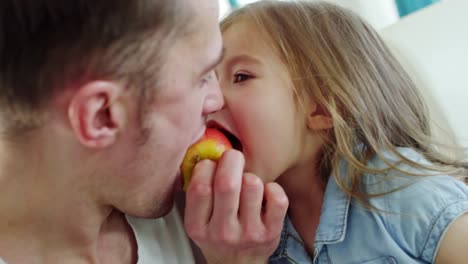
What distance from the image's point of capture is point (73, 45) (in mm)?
719

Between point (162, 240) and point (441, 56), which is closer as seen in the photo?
Result: point (162, 240)

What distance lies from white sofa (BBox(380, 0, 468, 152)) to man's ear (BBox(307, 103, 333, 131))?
0.29m

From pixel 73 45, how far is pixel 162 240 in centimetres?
43

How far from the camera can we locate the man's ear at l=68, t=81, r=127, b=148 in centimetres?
74

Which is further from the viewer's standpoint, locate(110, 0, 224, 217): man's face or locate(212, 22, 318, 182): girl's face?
locate(212, 22, 318, 182): girl's face

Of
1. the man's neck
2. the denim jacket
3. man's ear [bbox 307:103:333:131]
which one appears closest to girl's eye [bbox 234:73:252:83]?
man's ear [bbox 307:103:333:131]

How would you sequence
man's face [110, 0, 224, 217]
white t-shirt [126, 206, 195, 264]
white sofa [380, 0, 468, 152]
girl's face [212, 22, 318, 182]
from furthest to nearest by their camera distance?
1. white sofa [380, 0, 468, 152]
2. girl's face [212, 22, 318, 182]
3. white t-shirt [126, 206, 195, 264]
4. man's face [110, 0, 224, 217]

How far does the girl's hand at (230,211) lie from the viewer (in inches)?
34.4

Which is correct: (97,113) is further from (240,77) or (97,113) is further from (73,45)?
(240,77)

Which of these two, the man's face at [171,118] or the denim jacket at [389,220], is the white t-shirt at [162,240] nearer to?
the man's face at [171,118]

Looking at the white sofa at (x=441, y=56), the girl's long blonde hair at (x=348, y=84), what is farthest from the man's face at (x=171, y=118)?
the white sofa at (x=441, y=56)

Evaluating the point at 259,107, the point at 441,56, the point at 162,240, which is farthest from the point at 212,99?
the point at 441,56

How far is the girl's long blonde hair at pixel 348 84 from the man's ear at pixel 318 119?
1 cm

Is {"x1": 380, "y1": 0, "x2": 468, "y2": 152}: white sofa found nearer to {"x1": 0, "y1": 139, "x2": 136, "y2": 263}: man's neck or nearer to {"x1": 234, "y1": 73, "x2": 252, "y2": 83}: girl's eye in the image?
{"x1": 234, "y1": 73, "x2": 252, "y2": 83}: girl's eye
